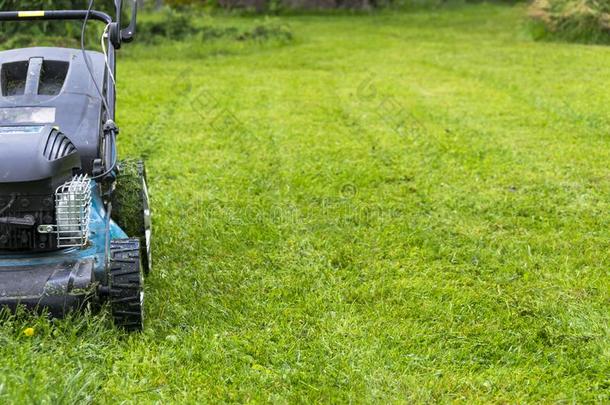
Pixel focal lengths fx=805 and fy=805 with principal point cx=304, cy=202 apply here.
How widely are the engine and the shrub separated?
11442 millimetres

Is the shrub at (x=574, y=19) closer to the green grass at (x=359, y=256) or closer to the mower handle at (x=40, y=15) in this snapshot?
the green grass at (x=359, y=256)

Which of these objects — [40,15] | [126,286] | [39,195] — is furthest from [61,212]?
[40,15]

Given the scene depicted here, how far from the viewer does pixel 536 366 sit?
114 inches

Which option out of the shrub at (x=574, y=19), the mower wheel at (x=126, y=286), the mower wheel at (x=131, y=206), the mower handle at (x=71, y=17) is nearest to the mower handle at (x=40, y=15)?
the mower handle at (x=71, y=17)

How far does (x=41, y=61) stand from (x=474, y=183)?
287 centimetres

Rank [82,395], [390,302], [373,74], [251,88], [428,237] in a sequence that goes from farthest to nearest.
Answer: [373,74] < [251,88] < [428,237] < [390,302] < [82,395]

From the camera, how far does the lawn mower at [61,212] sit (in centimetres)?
281

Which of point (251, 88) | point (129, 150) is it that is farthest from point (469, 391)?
point (251, 88)

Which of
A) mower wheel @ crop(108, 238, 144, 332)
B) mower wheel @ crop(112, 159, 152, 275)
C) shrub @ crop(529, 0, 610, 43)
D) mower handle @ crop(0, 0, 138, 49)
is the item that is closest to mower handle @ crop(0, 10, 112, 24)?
mower handle @ crop(0, 0, 138, 49)

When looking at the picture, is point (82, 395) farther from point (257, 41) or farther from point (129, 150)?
point (257, 41)

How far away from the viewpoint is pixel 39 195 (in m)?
2.83

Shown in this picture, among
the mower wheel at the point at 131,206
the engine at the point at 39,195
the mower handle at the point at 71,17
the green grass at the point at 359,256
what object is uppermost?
the mower handle at the point at 71,17

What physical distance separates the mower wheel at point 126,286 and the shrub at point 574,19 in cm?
1136

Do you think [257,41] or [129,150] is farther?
[257,41]
